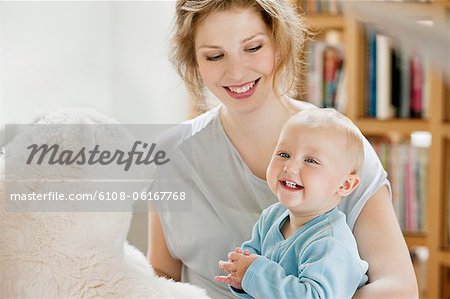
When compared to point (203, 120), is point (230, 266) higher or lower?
lower

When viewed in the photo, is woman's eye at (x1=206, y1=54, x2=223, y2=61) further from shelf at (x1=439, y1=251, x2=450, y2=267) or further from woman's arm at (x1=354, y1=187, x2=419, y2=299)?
shelf at (x1=439, y1=251, x2=450, y2=267)

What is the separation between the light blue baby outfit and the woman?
2.7 inches

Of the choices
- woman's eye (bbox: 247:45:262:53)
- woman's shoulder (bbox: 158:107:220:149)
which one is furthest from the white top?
woman's eye (bbox: 247:45:262:53)

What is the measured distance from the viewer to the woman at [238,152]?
76 cm

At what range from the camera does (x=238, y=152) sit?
32.7 inches

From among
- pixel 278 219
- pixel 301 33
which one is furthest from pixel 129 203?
pixel 301 33

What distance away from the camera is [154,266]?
809 millimetres

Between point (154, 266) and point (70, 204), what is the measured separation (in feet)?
0.48

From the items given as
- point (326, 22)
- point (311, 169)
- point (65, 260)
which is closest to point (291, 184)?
point (311, 169)

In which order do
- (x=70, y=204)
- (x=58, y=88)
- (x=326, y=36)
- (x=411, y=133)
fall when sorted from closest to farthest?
(x=70, y=204) < (x=58, y=88) < (x=411, y=133) < (x=326, y=36)

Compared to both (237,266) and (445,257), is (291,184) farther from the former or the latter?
(445,257)

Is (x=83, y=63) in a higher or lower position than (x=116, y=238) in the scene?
higher

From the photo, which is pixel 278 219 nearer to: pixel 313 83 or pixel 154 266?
pixel 154 266

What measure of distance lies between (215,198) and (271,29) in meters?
0.22
